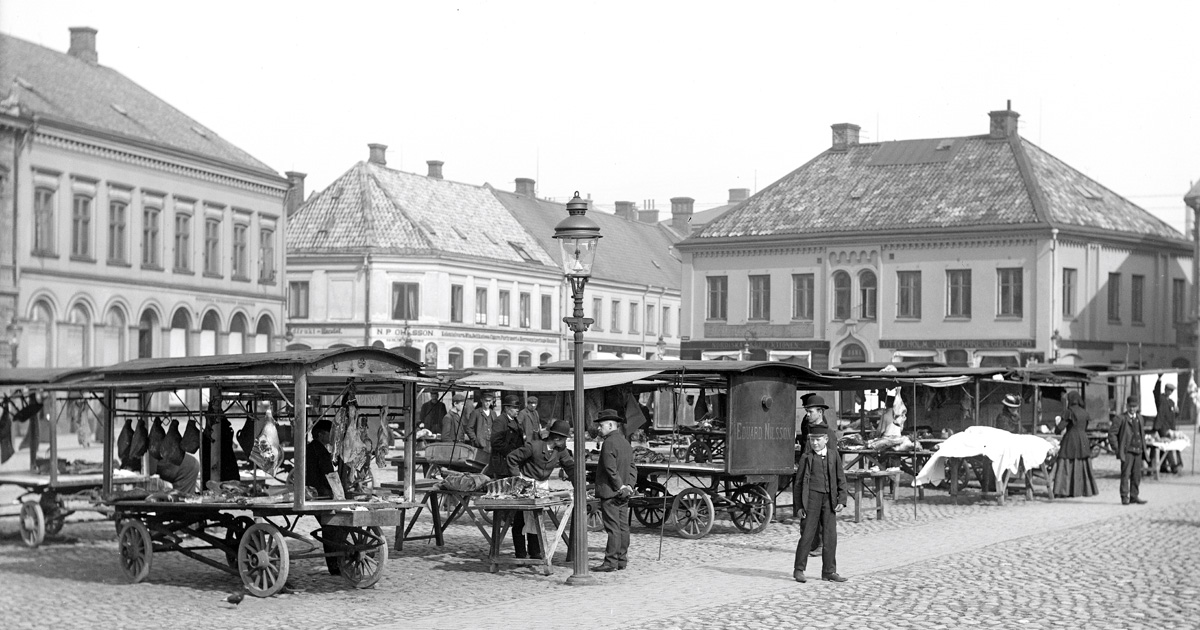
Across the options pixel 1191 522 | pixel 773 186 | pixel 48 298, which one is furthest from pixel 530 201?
pixel 1191 522

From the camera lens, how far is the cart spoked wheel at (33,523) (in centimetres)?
1748

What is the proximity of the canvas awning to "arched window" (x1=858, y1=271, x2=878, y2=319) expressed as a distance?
33.4 meters

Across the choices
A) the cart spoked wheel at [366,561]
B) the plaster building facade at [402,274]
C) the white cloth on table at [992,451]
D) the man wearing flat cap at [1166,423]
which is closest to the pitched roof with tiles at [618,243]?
the plaster building facade at [402,274]

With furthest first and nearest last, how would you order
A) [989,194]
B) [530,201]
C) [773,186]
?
[530,201]
[773,186]
[989,194]

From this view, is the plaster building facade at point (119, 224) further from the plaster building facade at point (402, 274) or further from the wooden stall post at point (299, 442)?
the wooden stall post at point (299, 442)

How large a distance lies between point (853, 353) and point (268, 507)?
42.9 m

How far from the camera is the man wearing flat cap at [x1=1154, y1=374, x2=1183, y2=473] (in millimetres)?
31438

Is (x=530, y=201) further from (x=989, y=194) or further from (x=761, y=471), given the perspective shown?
(x=761, y=471)

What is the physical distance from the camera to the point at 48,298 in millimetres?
42188

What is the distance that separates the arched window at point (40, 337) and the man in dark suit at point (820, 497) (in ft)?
100

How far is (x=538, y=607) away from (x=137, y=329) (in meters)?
35.5

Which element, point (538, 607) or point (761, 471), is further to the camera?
point (761, 471)

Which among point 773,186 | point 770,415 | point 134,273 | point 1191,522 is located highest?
point 773,186

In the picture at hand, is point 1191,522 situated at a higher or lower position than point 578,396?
lower
